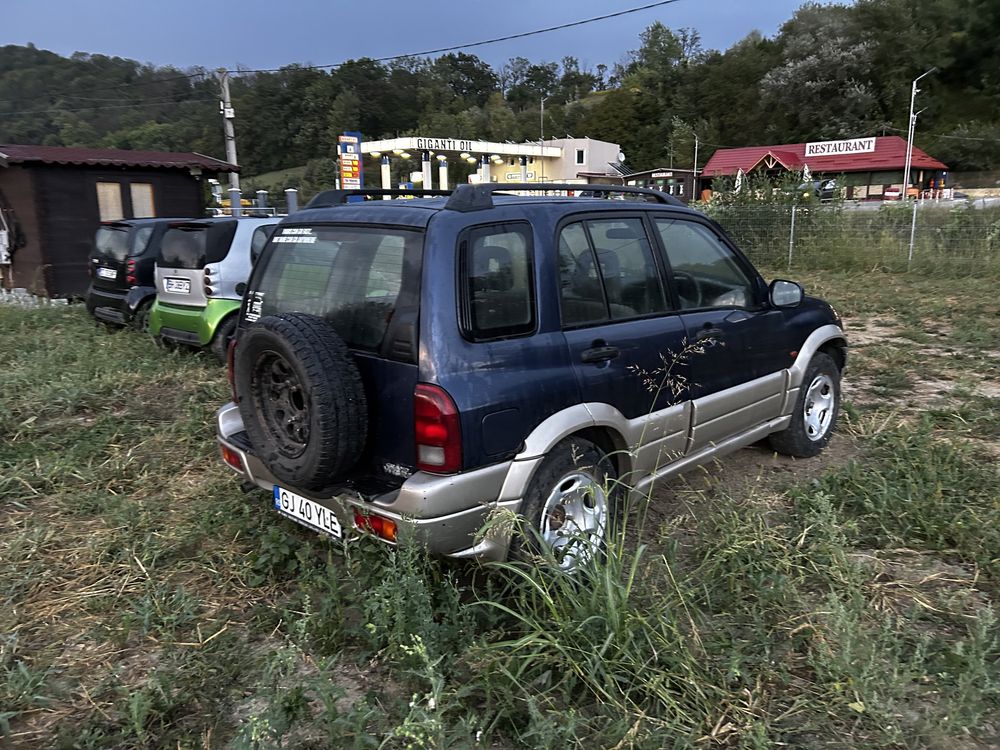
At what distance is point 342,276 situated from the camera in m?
3.06

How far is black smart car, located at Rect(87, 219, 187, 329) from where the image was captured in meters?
8.44

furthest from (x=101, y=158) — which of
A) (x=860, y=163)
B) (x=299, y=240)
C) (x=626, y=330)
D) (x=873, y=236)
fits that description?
(x=860, y=163)

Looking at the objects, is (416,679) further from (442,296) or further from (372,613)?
(442,296)

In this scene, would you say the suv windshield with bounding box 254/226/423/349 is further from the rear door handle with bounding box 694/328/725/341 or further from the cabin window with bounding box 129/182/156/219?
the cabin window with bounding box 129/182/156/219

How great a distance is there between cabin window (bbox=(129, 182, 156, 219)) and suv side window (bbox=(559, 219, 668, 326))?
45.0ft

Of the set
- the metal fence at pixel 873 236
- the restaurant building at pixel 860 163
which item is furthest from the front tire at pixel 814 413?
the restaurant building at pixel 860 163

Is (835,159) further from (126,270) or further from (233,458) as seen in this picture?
(233,458)

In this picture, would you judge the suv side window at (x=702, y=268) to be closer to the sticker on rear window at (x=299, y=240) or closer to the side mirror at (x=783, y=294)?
the side mirror at (x=783, y=294)

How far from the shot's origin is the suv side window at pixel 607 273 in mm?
3207

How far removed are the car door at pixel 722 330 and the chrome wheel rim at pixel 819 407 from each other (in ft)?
1.65

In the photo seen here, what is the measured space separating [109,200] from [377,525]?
14.0 metres

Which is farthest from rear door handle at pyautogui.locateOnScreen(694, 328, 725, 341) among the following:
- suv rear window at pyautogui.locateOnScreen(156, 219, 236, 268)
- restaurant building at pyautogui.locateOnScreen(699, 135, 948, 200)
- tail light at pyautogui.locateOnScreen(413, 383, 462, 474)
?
restaurant building at pyautogui.locateOnScreen(699, 135, 948, 200)

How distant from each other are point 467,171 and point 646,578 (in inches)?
2512

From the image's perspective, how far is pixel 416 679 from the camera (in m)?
2.54
